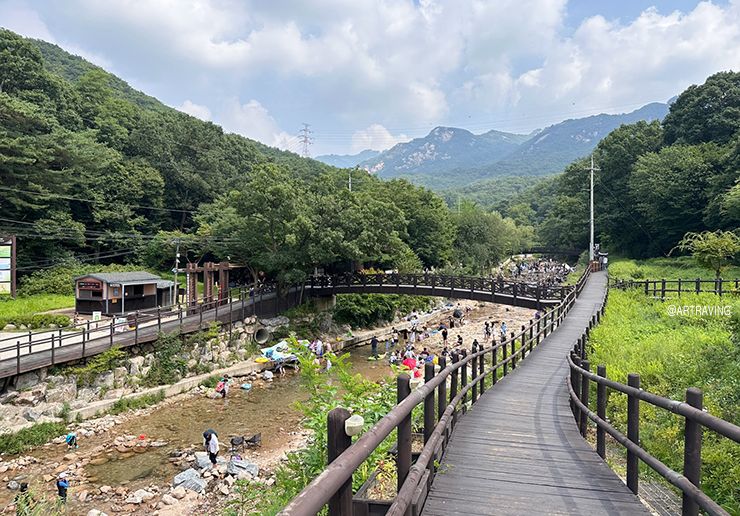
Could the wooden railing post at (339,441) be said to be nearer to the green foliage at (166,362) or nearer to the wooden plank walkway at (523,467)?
the wooden plank walkway at (523,467)

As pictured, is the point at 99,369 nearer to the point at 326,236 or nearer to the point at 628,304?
the point at 326,236

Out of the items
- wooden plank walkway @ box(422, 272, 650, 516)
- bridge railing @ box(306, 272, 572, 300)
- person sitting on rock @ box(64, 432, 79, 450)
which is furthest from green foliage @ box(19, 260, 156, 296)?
wooden plank walkway @ box(422, 272, 650, 516)

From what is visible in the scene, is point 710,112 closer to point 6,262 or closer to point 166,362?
point 166,362

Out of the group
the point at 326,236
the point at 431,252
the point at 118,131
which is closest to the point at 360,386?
the point at 326,236

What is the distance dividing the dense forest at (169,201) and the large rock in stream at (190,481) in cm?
1400

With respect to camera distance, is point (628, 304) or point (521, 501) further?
point (628, 304)

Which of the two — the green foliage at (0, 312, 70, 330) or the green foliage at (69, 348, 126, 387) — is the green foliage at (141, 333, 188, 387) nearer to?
the green foliage at (69, 348, 126, 387)

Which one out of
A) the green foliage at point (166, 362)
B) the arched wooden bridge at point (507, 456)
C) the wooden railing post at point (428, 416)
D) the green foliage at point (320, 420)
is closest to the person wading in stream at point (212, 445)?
the green foliage at point (320, 420)

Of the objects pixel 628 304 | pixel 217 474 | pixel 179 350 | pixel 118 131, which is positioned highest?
pixel 118 131

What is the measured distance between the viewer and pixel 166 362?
61.1ft

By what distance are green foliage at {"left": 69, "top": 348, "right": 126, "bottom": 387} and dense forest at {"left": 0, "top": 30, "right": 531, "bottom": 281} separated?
10.0m

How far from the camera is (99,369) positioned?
16156mm

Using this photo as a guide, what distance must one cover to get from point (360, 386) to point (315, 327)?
70.9 ft

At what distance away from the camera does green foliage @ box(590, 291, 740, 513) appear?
17.1 feet
